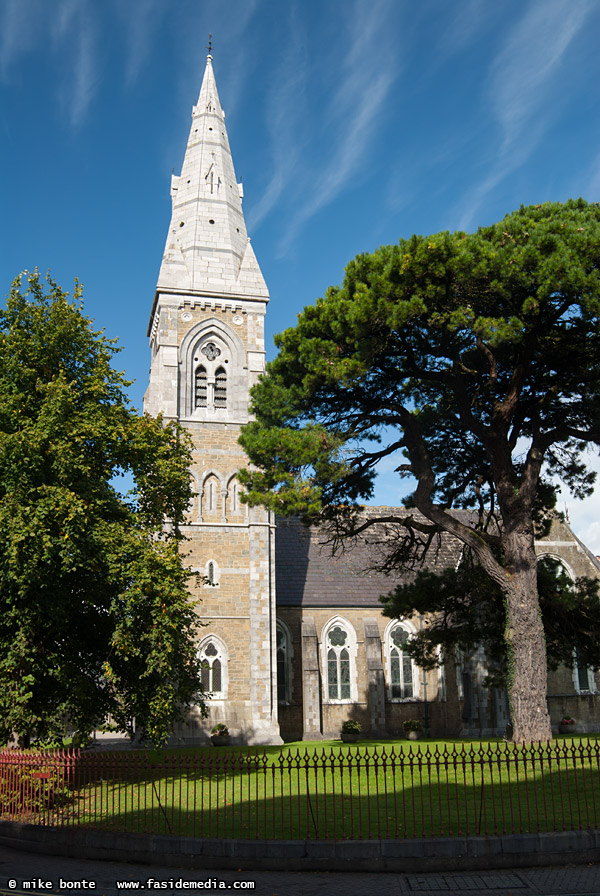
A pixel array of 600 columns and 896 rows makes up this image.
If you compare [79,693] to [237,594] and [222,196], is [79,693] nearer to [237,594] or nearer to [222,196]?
[237,594]

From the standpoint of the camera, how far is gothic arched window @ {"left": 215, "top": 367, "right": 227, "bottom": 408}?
3341 centimetres

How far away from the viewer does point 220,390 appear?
33.6 m

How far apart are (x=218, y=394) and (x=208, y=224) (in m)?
8.69

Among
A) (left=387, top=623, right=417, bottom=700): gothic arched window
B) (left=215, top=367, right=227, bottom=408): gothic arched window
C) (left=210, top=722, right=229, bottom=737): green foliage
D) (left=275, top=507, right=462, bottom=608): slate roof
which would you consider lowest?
(left=210, top=722, right=229, bottom=737): green foliage

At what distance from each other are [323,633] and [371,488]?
51.4 ft

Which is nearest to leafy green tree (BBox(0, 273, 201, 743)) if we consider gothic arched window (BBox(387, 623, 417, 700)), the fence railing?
the fence railing

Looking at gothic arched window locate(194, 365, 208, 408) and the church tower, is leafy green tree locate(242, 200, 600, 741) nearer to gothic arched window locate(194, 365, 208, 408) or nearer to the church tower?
the church tower

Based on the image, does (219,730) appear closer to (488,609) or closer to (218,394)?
(488,609)

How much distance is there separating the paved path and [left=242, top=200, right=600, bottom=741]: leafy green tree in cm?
743

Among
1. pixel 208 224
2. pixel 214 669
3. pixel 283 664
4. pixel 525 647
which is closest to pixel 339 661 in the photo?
pixel 283 664

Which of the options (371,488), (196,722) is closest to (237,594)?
(196,722)

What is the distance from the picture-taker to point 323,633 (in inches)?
1344

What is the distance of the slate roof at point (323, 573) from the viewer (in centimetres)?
3466

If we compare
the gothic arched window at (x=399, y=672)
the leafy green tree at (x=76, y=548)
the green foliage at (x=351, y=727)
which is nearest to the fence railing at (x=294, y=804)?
the leafy green tree at (x=76, y=548)
